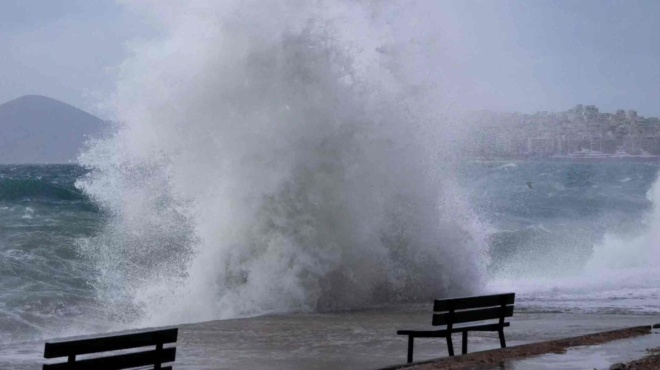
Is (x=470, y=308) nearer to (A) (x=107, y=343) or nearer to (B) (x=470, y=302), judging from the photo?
(B) (x=470, y=302)

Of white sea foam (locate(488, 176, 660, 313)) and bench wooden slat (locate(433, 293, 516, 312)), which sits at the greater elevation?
white sea foam (locate(488, 176, 660, 313))

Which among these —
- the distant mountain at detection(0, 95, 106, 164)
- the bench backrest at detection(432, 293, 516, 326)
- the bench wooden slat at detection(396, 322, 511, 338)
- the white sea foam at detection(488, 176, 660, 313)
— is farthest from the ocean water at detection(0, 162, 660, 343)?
the distant mountain at detection(0, 95, 106, 164)

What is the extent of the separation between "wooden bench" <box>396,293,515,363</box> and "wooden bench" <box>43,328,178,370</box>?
2.74 meters

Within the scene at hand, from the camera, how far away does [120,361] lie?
23.1ft

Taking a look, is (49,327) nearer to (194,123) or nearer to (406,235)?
(194,123)

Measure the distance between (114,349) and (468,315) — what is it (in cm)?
400

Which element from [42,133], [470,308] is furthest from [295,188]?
[42,133]

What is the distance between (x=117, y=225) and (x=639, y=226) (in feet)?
65.4

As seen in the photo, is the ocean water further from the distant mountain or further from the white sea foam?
the distant mountain

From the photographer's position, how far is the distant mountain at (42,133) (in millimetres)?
131125

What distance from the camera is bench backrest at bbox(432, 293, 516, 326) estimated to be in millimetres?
9391

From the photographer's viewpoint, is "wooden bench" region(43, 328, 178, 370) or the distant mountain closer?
"wooden bench" region(43, 328, 178, 370)

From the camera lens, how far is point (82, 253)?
2297 centimetres

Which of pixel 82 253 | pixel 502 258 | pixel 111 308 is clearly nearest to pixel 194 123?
pixel 111 308
